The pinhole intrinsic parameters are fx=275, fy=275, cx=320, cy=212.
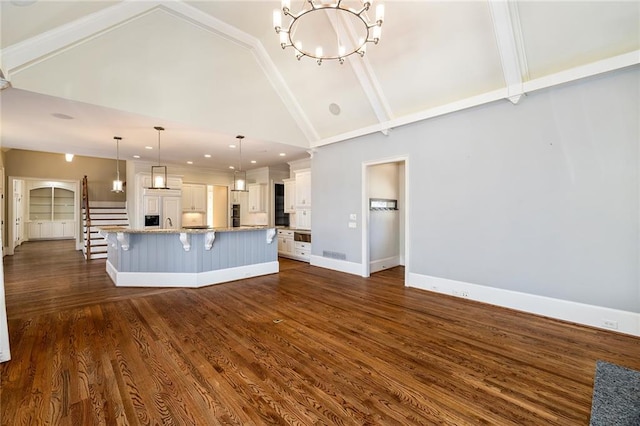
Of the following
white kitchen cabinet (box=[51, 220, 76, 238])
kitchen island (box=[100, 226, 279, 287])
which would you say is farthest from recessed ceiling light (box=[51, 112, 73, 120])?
white kitchen cabinet (box=[51, 220, 76, 238])

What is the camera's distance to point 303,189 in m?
7.64

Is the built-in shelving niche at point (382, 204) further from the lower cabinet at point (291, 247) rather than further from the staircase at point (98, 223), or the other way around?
the staircase at point (98, 223)

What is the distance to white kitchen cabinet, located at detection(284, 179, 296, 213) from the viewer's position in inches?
322

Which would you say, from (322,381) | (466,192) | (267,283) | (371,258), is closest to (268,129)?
(267,283)

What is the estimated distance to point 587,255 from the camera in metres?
3.35

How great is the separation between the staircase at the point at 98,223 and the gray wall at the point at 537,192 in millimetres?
8228

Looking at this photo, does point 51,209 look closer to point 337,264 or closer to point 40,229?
point 40,229

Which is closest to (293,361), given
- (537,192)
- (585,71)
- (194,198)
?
(537,192)

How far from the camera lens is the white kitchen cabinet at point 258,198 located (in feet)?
30.8

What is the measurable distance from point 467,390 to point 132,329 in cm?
352

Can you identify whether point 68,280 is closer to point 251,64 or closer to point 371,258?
point 251,64

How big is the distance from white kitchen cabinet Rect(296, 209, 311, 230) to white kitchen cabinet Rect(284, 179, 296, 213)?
342 millimetres

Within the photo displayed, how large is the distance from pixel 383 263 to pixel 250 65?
5.06 m

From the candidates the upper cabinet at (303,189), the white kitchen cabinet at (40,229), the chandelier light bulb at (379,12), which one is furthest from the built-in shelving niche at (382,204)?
the white kitchen cabinet at (40,229)
